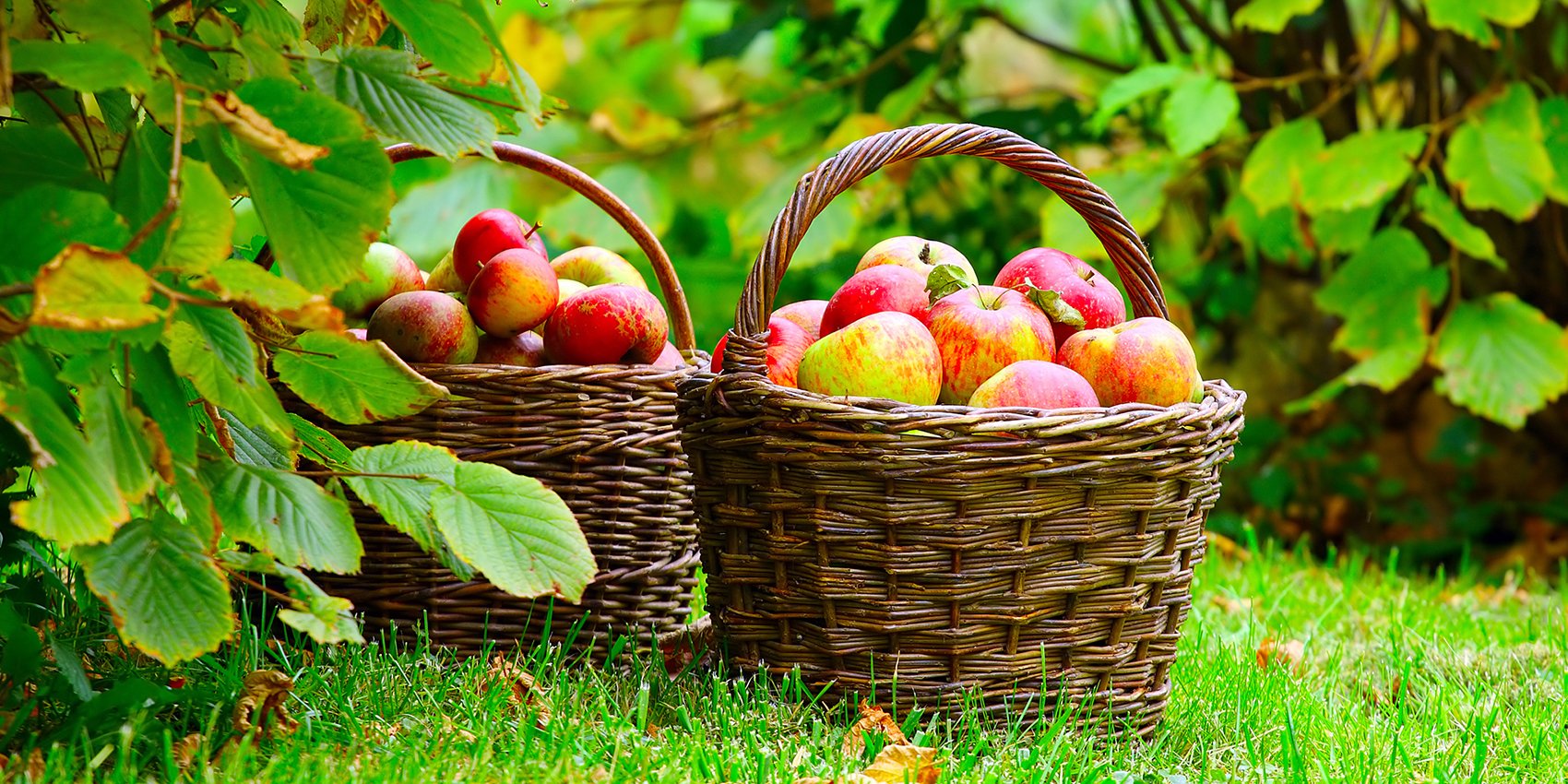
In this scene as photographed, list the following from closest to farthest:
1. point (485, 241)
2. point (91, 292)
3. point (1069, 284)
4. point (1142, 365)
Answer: point (91, 292) < point (1142, 365) < point (1069, 284) < point (485, 241)

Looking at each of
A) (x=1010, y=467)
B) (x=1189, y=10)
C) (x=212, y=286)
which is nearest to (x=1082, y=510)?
(x=1010, y=467)

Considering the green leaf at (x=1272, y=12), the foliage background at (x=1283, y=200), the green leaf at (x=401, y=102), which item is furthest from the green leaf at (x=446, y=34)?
the green leaf at (x=1272, y=12)

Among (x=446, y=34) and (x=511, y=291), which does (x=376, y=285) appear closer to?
(x=511, y=291)

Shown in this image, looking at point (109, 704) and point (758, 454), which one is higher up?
point (758, 454)

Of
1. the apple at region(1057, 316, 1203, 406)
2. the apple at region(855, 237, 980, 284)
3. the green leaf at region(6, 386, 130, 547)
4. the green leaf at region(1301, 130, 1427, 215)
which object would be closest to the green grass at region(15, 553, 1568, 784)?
the green leaf at region(6, 386, 130, 547)

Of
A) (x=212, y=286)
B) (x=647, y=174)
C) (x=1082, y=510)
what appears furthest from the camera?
(x=647, y=174)

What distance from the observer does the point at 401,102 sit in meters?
1.11

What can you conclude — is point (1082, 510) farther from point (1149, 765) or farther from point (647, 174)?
point (647, 174)

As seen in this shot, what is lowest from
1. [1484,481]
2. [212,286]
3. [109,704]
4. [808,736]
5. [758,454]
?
[1484,481]

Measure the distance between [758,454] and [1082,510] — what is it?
362mm

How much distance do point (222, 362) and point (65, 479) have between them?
16 centimetres

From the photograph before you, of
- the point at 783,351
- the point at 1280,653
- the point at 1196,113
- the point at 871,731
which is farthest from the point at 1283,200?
the point at 871,731

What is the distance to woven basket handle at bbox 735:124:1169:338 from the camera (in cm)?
137

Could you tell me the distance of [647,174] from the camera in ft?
10.5
